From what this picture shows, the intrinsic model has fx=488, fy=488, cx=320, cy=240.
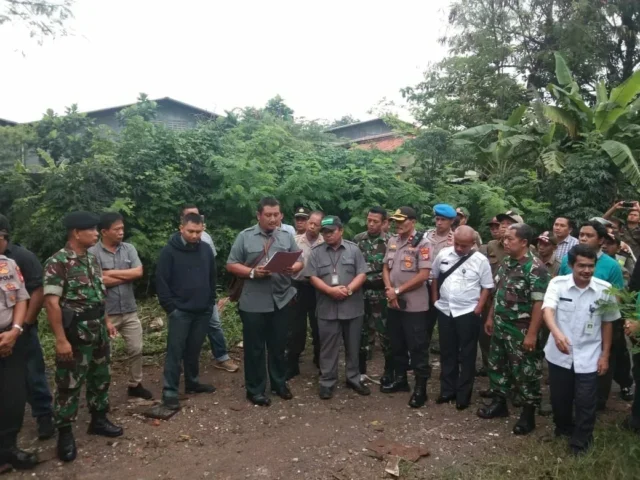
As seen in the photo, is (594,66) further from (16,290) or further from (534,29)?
(16,290)

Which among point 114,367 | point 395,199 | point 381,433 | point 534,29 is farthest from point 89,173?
point 534,29

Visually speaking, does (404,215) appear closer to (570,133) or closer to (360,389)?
(360,389)

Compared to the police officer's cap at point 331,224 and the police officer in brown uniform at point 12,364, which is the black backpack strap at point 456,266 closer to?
the police officer's cap at point 331,224

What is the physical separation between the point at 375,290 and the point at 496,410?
1654 mm

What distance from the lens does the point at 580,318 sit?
3623mm

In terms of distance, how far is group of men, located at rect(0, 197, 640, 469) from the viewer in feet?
11.8

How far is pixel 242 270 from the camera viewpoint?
461 cm

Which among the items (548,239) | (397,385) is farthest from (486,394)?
(548,239)

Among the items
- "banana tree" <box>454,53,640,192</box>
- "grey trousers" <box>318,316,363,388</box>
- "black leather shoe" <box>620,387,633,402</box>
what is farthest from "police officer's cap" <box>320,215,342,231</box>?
"banana tree" <box>454,53,640,192</box>

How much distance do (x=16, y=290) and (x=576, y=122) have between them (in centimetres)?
1013

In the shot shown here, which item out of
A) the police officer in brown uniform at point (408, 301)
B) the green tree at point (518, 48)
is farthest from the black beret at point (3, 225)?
the green tree at point (518, 48)

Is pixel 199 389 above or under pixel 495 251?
under

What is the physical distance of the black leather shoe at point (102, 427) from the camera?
399 centimetres

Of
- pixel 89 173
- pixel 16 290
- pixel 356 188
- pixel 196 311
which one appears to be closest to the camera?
pixel 16 290
